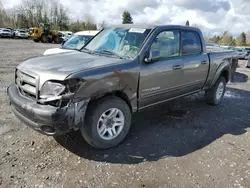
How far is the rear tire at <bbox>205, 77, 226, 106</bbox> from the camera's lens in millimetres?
5957

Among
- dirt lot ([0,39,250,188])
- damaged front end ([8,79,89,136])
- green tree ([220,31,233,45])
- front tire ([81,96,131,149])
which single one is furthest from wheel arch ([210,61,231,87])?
green tree ([220,31,233,45])

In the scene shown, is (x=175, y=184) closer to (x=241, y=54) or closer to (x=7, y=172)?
(x=7, y=172)

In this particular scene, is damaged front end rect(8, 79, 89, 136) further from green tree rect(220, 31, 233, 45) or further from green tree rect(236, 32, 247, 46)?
green tree rect(236, 32, 247, 46)

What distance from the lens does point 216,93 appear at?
6.02 metres

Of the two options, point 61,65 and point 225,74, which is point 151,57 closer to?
point 61,65

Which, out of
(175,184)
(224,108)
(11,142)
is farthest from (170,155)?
(224,108)

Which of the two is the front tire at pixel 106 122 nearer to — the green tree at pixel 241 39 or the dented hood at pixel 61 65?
the dented hood at pixel 61 65

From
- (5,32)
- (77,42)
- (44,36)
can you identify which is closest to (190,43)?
(77,42)

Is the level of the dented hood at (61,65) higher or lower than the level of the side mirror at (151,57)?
lower

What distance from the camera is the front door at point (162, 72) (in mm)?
3793

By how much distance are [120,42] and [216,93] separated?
3281mm

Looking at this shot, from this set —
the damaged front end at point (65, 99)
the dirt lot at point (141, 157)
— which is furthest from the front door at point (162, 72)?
the damaged front end at point (65, 99)

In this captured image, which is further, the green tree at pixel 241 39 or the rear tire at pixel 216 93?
the green tree at pixel 241 39

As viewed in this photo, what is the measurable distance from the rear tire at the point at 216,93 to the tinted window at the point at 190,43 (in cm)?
134
